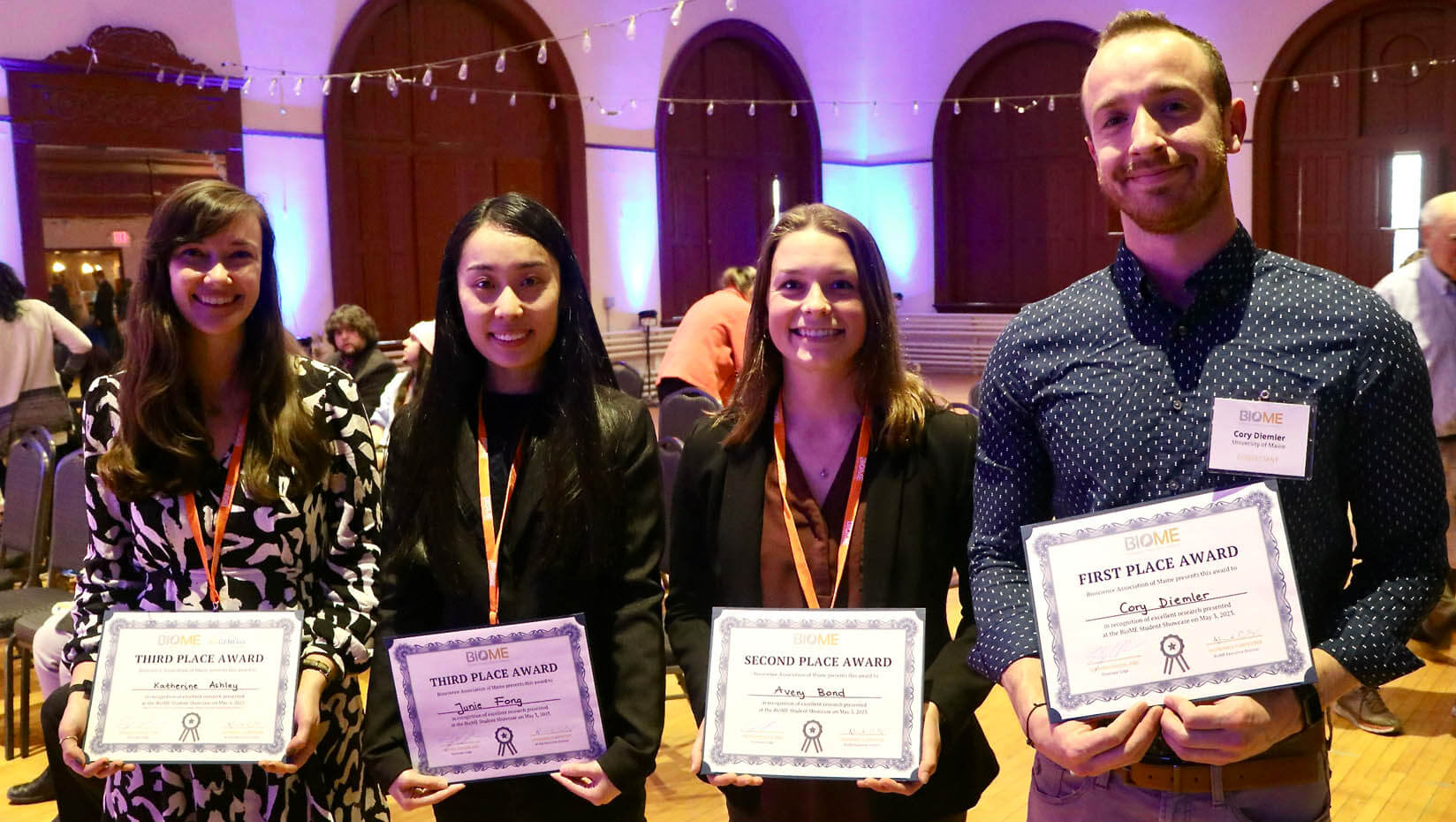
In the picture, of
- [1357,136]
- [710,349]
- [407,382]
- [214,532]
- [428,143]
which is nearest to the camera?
[214,532]

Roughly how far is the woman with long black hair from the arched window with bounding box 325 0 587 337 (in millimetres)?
9585

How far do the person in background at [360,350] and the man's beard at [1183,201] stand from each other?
18.7 ft

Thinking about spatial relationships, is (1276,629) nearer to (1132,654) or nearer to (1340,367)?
(1132,654)

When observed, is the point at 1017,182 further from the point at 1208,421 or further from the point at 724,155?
the point at 1208,421

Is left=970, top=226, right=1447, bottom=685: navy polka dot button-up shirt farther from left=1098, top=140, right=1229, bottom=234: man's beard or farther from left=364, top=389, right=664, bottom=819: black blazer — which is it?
left=364, top=389, right=664, bottom=819: black blazer

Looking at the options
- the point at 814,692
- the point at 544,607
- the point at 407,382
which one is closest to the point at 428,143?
the point at 407,382

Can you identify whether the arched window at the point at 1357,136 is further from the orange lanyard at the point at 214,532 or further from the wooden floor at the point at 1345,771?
the orange lanyard at the point at 214,532

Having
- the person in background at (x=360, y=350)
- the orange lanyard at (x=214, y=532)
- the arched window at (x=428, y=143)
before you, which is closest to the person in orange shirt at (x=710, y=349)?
the person in background at (x=360, y=350)

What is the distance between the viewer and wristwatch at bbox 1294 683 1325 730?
1.44m

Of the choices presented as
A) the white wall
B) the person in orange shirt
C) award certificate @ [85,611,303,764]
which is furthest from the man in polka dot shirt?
the white wall

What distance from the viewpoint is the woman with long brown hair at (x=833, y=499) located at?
190 cm

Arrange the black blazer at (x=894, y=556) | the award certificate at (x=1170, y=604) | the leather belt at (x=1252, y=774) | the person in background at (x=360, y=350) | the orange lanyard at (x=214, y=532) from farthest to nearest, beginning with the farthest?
the person in background at (x=360, y=350) → the orange lanyard at (x=214, y=532) → the black blazer at (x=894, y=556) → the leather belt at (x=1252, y=774) → the award certificate at (x=1170, y=604)

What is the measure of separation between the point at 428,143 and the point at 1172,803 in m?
11.4

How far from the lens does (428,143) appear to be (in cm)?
1191
